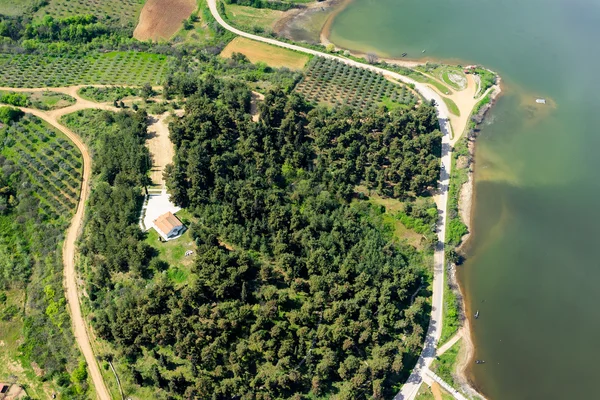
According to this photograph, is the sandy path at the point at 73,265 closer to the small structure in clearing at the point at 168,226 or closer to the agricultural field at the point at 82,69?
the small structure in clearing at the point at 168,226

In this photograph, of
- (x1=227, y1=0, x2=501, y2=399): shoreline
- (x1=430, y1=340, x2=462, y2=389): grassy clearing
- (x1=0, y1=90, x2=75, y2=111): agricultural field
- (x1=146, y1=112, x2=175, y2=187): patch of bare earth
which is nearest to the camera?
(x1=430, y1=340, x2=462, y2=389): grassy clearing

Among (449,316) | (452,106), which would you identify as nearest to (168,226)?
(449,316)

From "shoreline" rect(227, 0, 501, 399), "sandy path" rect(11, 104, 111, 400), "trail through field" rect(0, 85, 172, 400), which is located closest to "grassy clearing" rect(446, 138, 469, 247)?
"shoreline" rect(227, 0, 501, 399)

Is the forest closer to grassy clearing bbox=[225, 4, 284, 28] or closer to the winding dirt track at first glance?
the winding dirt track

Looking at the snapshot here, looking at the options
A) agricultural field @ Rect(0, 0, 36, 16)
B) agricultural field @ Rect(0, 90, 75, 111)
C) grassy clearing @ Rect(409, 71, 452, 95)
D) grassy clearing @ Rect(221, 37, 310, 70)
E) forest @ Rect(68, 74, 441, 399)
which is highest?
agricultural field @ Rect(0, 0, 36, 16)

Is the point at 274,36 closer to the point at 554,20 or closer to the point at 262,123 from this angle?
the point at 262,123

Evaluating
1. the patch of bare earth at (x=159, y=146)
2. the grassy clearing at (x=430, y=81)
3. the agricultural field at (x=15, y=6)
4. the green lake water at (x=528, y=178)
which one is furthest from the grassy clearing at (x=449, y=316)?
the agricultural field at (x=15, y=6)
